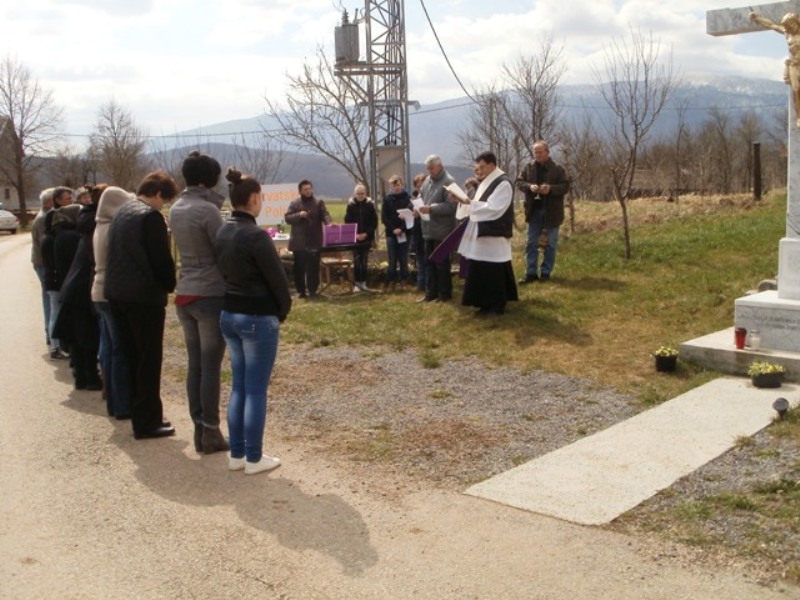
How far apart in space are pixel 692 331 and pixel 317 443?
15.6ft

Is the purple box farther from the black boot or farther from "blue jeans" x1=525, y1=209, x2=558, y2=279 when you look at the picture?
the black boot

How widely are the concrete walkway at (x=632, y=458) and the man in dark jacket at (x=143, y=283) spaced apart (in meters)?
2.70

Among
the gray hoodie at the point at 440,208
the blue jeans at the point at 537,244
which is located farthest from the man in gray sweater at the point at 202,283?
the blue jeans at the point at 537,244

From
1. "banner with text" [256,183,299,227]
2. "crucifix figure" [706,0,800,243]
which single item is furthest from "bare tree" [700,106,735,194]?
"crucifix figure" [706,0,800,243]

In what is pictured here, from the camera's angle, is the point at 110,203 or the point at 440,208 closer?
the point at 110,203

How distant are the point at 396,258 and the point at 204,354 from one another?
8.01m

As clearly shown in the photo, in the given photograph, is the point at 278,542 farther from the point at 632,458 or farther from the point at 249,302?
the point at 632,458

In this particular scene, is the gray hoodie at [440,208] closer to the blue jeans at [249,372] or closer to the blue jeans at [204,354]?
the blue jeans at [204,354]

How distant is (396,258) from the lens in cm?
1401

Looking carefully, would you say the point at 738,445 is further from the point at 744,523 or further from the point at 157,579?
the point at 157,579

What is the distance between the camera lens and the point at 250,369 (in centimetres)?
559

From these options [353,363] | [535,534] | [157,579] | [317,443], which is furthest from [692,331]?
[157,579]

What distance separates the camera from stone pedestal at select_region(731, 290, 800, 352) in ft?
26.5

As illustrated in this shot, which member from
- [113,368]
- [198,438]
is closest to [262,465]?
[198,438]
